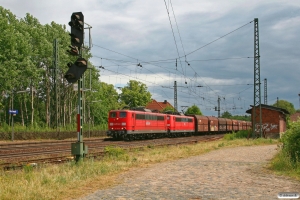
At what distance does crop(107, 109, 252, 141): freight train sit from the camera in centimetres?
3575

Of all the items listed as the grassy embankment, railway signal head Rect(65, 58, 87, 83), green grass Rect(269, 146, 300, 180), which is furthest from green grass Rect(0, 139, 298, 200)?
railway signal head Rect(65, 58, 87, 83)

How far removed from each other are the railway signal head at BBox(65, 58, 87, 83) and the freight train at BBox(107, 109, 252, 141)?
23149 millimetres

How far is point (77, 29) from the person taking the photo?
12.3m

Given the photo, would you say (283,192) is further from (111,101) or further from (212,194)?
(111,101)

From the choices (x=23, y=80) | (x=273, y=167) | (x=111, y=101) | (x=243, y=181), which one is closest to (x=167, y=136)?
(x=23, y=80)

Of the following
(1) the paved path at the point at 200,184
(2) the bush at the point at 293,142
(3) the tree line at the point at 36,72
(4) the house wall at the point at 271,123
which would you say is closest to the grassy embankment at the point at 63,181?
(1) the paved path at the point at 200,184

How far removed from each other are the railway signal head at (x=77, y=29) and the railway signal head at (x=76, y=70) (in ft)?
1.85

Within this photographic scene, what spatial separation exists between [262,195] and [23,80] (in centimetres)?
4560

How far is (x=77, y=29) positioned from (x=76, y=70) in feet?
4.26

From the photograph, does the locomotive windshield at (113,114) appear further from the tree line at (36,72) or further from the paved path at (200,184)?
the paved path at (200,184)

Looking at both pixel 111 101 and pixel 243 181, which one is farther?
pixel 111 101

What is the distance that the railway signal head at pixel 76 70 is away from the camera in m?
12.3

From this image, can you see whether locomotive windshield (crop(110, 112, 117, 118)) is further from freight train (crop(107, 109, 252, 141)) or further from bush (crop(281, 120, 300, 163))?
bush (crop(281, 120, 300, 163))

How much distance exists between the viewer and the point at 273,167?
1285 centimetres
